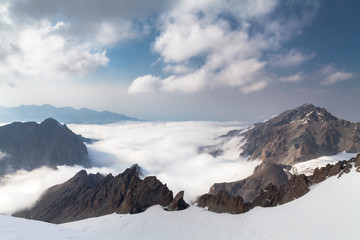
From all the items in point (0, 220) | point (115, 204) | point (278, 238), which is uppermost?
point (0, 220)

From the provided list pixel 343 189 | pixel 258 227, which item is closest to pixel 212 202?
pixel 258 227

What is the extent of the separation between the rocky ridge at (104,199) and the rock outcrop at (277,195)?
12335mm

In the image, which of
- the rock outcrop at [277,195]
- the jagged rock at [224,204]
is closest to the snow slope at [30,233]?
the rock outcrop at [277,195]

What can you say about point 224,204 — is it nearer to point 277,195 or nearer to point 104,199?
point 277,195

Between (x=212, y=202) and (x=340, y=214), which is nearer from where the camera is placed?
(x=340, y=214)

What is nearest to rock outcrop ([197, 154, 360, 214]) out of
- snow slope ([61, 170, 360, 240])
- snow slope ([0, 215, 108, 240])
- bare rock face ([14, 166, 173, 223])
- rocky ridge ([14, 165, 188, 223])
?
snow slope ([61, 170, 360, 240])

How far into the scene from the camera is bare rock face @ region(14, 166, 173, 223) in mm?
97625

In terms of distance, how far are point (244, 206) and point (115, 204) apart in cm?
6226

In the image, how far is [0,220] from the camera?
17.1 meters

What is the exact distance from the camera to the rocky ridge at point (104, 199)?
95938 mm

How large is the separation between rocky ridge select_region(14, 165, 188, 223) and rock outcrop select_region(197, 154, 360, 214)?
12.3 metres

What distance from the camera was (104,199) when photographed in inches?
5443

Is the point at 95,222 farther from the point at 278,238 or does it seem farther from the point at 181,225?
the point at 278,238

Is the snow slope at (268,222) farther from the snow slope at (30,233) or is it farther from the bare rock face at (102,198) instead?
the snow slope at (30,233)
